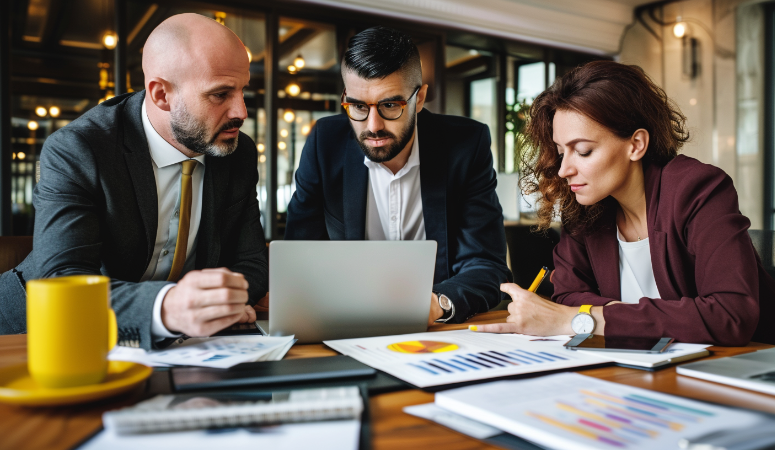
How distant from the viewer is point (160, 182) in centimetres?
158

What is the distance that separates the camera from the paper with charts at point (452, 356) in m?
0.79

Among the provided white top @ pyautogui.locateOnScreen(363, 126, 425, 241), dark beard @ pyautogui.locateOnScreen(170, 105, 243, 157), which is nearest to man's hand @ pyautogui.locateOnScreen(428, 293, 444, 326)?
white top @ pyautogui.locateOnScreen(363, 126, 425, 241)

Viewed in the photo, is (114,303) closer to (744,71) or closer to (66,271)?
(66,271)

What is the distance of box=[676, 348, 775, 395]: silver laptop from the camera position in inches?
29.4

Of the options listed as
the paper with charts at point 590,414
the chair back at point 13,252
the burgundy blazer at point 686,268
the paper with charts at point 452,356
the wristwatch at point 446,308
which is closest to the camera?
the paper with charts at point 590,414

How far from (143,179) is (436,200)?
35.4 inches

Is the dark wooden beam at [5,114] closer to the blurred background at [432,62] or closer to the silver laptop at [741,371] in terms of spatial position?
the blurred background at [432,62]

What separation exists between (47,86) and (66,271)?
3.25m

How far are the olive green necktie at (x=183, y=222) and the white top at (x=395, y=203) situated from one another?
623 millimetres

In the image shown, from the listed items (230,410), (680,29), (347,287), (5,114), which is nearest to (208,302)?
(347,287)

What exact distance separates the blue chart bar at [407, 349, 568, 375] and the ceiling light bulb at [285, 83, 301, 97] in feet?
14.0

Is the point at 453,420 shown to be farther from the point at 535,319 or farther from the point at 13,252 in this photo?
the point at 13,252

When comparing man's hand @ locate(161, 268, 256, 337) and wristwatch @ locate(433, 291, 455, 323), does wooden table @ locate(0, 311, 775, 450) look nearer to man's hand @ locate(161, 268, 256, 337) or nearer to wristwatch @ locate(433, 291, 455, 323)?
man's hand @ locate(161, 268, 256, 337)

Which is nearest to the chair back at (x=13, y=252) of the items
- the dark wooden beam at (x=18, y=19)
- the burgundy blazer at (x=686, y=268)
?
the burgundy blazer at (x=686, y=268)
